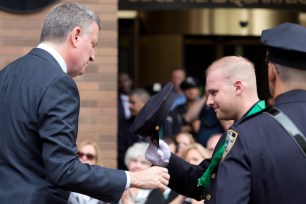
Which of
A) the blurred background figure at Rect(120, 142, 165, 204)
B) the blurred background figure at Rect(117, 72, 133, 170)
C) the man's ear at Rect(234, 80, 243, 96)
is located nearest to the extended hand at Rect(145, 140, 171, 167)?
the man's ear at Rect(234, 80, 243, 96)

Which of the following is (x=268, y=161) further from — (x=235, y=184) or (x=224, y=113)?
(x=224, y=113)

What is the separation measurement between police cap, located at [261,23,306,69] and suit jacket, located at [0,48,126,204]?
0.95 m

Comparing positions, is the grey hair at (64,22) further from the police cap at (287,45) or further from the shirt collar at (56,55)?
the police cap at (287,45)

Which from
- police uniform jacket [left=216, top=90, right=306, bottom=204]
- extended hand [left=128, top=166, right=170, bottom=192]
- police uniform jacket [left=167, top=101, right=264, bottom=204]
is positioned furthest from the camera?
police uniform jacket [left=167, top=101, right=264, bottom=204]

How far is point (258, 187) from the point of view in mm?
3748

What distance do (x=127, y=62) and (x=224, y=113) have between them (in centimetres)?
961

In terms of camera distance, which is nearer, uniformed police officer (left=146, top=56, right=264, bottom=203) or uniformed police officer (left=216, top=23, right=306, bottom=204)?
uniformed police officer (left=216, top=23, right=306, bottom=204)

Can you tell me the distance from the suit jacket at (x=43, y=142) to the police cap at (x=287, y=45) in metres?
0.95

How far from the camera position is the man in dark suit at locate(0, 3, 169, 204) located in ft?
13.5

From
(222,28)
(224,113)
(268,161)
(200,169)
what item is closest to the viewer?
(268,161)

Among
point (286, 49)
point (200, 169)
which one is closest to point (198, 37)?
point (200, 169)

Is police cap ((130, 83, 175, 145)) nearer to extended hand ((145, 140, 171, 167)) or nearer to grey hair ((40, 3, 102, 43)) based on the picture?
extended hand ((145, 140, 171, 167))

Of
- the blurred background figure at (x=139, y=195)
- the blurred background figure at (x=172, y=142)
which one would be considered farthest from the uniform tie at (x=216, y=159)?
the blurred background figure at (x=172, y=142)

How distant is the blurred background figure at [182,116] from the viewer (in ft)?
33.2
